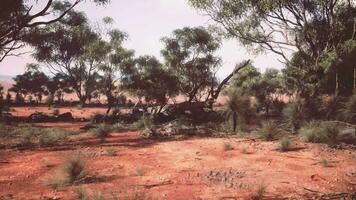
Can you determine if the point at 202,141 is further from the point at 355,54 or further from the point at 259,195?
the point at 355,54

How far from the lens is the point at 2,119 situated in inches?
966

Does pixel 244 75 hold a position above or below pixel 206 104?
above

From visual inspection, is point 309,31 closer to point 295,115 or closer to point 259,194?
point 295,115

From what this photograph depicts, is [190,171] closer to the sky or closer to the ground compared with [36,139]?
closer to the ground

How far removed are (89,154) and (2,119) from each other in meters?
13.9

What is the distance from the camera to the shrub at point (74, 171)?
385 inches

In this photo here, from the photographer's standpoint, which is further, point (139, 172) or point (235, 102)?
point (235, 102)

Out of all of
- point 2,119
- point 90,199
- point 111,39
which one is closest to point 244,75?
point 111,39

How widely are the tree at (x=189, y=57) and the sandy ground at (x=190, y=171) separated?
16.4 meters

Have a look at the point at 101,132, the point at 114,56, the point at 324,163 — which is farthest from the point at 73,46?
the point at 324,163

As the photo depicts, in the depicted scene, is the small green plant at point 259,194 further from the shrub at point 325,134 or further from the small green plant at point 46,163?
the shrub at point 325,134

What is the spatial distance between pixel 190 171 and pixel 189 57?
71.1 feet

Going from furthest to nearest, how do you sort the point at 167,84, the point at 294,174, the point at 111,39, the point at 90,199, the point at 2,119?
the point at 111,39
the point at 167,84
the point at 2,119
the point at 294,174
the point at 90,199

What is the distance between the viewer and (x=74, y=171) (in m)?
10.1
